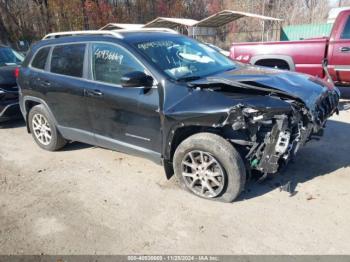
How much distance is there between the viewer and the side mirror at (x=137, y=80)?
375 cm

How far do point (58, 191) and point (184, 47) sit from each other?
2.49 metres

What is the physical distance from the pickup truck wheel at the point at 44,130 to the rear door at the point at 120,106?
3.51 ft

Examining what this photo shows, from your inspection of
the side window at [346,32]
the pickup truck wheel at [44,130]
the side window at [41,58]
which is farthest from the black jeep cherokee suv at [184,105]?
the side window at [346,32]

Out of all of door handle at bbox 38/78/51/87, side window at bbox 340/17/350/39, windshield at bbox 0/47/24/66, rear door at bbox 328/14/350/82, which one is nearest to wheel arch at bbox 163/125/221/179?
door handle at bbox 38/78/51/87

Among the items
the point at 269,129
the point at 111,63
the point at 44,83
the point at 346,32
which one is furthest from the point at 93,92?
the point at 346,32

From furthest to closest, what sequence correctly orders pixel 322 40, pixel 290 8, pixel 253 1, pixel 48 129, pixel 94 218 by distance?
pixel 253 1 < pixel 290 8 < pixel 322 40 < pixel 48 129 < pixel 94 218

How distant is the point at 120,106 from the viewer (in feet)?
13.6

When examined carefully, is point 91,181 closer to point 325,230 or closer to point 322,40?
point 325,230

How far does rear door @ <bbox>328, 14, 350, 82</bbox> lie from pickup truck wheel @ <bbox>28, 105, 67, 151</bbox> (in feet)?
18.4

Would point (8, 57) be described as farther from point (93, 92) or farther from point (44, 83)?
point (93, 92)

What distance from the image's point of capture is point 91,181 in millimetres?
4484

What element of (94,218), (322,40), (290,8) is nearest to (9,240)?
(94,218)

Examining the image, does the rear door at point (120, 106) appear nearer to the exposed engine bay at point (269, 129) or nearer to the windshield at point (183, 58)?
the windshield at point (183, 58)

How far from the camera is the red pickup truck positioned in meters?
7.05
